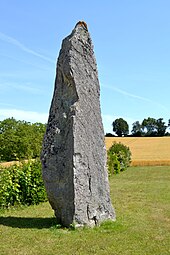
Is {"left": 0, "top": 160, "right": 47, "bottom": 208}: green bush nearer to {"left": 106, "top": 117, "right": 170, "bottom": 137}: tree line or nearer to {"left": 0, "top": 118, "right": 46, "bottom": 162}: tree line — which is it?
{"left": 0, "top": 118, "right": 46, "bottom": 162}: tree line

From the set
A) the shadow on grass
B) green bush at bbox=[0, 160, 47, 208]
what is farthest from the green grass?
green bush at bbox=[0, 160, 47, 208]

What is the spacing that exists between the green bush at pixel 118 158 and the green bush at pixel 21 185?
1578cm

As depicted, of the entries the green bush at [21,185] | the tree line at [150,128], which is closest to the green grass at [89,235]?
the green bush at [21,185]

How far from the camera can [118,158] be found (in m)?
35.5

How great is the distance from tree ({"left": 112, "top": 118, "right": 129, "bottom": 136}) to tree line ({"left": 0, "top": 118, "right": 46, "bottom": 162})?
144ft

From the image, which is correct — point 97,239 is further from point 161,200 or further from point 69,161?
point 161,200

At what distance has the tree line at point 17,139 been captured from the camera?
3716cm

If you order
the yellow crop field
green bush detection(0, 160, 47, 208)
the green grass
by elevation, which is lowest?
the green grass

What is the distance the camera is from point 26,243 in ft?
28.6

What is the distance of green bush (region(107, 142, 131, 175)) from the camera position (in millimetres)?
31356

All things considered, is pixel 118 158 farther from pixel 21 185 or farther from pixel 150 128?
pixel 150 128

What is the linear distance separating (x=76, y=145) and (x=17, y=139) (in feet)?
94.0

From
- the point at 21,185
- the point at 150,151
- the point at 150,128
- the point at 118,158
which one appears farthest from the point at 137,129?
the point at 21,185

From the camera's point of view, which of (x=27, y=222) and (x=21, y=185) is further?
(x=21, y=185)
